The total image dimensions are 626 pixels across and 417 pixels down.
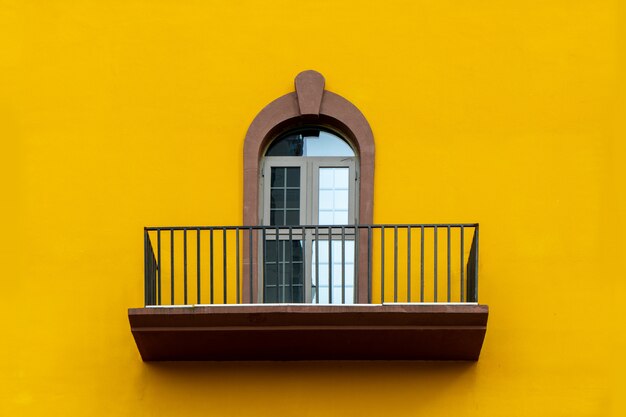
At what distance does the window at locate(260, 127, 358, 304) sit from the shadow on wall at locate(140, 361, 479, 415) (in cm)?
80

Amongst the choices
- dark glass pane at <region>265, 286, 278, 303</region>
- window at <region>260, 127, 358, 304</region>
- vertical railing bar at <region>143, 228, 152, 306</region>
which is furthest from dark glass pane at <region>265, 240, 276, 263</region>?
vertical railing bar at <region>143, 228, 152, 306</region>

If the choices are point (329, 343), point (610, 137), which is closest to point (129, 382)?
point (329, 343)

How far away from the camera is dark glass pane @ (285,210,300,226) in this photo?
15.6 metres

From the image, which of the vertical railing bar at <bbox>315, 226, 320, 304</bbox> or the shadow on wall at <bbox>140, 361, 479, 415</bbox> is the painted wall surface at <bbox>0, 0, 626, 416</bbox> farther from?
the vertical railing bar at <bbox>315, 226, 320, 304</bbox>

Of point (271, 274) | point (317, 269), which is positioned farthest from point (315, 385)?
point (271, 274)

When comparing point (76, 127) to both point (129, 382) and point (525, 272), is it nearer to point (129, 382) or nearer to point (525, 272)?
point (129, 382)

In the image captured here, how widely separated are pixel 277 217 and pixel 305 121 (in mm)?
1009

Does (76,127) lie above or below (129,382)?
above

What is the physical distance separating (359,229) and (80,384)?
3057 millimetres

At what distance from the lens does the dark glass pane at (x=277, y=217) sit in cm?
1556

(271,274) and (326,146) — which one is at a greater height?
(326,146)

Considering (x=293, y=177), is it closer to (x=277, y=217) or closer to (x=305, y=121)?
(x=277, y=217)

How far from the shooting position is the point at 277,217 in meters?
15.6

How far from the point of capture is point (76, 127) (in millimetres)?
15664
